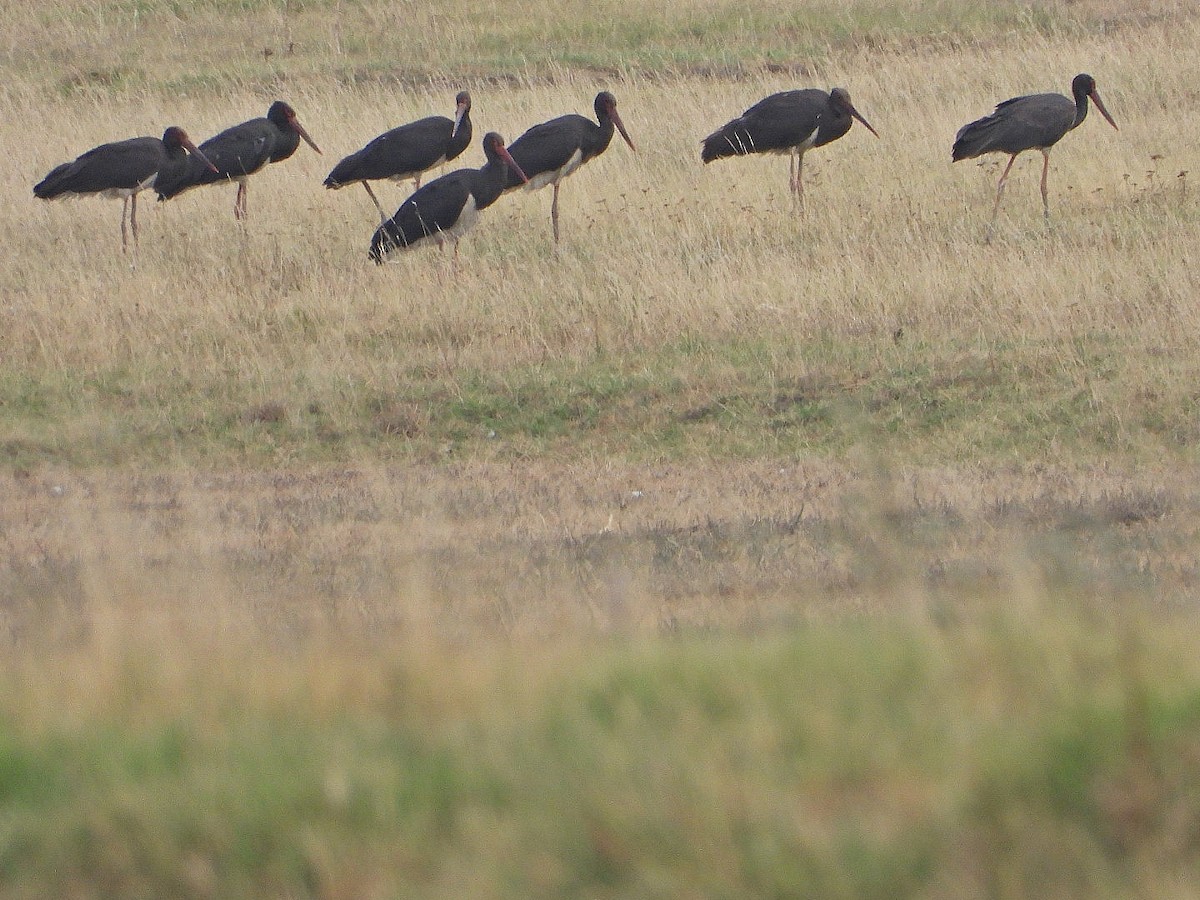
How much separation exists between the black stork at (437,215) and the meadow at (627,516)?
28 centimetres

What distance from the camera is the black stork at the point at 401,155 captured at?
12.8 meters

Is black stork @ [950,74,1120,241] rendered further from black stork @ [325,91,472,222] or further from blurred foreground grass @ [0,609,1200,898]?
blurred foreground grass @ [0,609,1200,898]

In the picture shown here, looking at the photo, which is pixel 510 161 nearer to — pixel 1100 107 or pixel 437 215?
pixel 437 215

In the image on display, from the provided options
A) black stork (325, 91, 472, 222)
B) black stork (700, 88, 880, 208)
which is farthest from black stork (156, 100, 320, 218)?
black stork (700, 88, 880, 208)

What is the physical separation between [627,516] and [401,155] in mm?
7057

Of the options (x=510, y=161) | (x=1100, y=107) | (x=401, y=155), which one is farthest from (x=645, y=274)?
(x=1100, y=107)

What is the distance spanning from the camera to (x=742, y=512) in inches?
259

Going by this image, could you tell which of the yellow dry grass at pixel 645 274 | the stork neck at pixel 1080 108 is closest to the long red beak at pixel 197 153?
the yellow dry grass at pixel 645 274

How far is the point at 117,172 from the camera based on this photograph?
12828 mm

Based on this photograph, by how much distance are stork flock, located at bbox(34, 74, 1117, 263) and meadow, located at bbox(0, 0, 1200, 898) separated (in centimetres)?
39

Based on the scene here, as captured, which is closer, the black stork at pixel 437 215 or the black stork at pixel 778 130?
the black stork at pixel 437 215

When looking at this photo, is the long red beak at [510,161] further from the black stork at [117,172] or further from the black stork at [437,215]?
the black stork at [117,172]

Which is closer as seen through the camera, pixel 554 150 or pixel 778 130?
pixel 554 150

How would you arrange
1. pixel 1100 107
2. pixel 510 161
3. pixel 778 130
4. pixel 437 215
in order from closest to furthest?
pixel 437 215, pixel 510 161, pixel 778 130, pixel 1100 107
